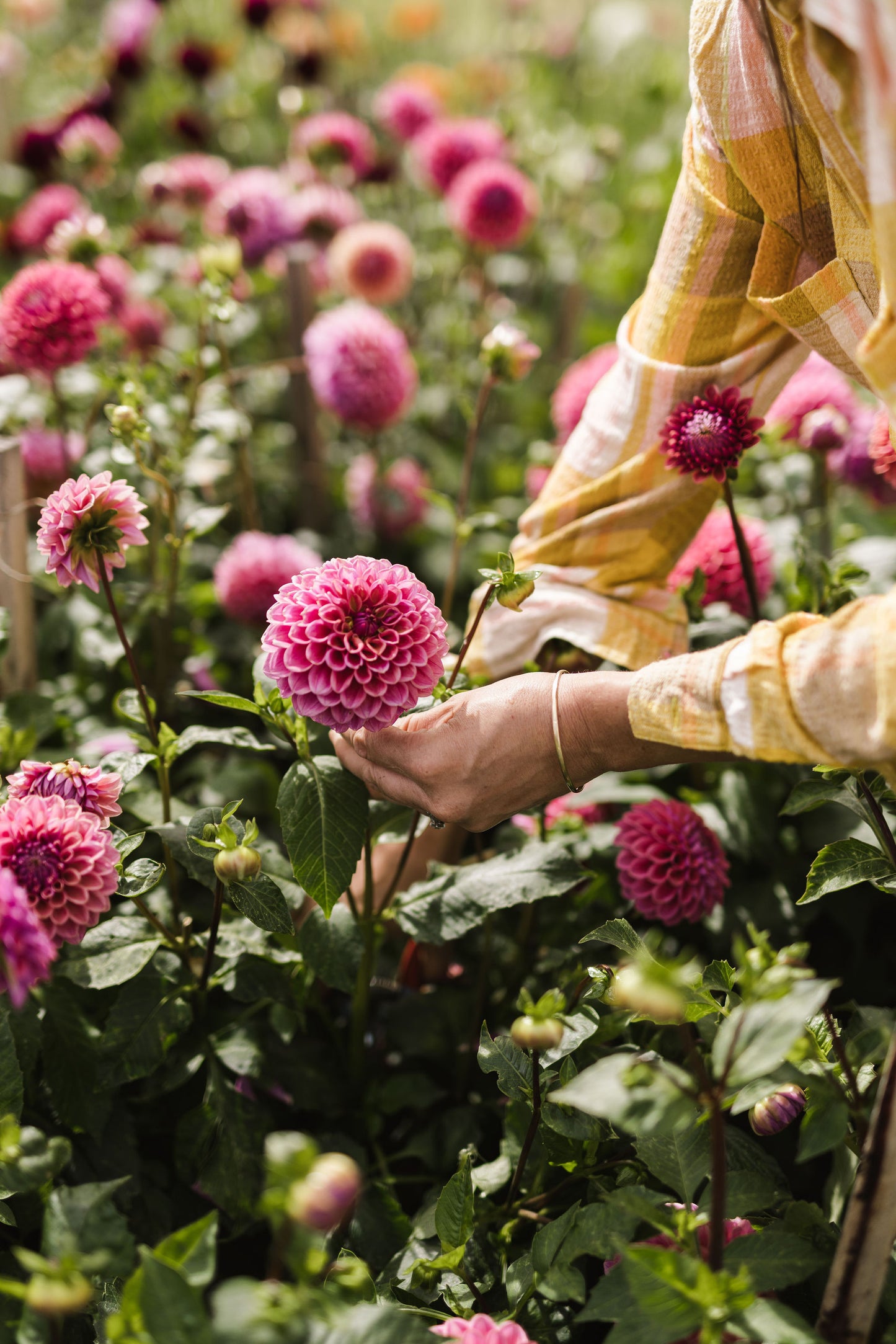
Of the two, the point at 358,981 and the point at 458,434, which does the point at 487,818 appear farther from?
the point at 458,434

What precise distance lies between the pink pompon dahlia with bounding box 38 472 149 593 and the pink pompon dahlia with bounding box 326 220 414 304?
1.40 metres

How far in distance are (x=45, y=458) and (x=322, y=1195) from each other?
1.52 m

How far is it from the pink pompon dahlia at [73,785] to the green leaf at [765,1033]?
0.55 meters

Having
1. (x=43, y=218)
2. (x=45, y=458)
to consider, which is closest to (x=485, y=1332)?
(x=45, y=458)

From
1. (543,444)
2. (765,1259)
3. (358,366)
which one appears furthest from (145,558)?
(765,1259)

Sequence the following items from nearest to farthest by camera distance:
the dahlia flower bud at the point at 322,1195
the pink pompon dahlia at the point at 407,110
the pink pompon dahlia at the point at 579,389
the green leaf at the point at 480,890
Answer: the dahlia flower bud at the point at 322,1195, the green leaf at the point at 480,890, the pink pompon dahlia at the point at 579,389, the pink pompon dahlia at the point at 407,110

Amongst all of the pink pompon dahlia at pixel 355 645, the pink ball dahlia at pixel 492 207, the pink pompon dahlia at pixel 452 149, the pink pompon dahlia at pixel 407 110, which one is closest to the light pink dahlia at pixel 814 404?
the pink ball dahlia at pixel 492 207

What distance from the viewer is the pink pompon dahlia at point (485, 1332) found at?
72 cm

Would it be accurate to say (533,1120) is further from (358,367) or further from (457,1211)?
(358,367)

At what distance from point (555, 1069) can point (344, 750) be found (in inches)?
14.6

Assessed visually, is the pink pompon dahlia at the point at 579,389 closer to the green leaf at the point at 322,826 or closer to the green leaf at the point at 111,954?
the green leaf at the point at 322,826

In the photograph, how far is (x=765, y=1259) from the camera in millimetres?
776

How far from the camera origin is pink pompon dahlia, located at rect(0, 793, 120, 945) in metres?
0.83

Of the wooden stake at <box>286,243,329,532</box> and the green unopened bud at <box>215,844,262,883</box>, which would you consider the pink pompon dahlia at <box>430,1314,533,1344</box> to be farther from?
the wooden stake at <box>286,243,329,532</box>
